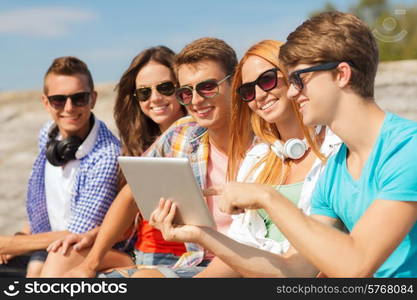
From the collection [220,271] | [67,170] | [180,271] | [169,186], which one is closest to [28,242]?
[67,170]

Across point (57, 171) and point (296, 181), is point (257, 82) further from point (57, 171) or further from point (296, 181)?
point (57, 171)

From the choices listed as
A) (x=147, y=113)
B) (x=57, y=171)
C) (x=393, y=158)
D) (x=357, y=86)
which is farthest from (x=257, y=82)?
(x=57, y=171)

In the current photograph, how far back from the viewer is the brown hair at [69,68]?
4.67m

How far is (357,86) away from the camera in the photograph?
7.89 ft

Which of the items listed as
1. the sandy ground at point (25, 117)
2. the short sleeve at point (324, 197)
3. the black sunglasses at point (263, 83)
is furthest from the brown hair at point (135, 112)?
the sandy ground at point (25, 117)

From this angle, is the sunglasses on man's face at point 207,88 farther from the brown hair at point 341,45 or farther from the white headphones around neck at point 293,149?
the brown hair at point 341,45

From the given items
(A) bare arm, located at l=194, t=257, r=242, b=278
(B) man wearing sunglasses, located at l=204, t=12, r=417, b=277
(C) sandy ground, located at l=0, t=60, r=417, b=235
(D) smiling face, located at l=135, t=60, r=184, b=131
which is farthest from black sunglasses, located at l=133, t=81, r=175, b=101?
(C) sandy ground, located at l=0, t=60, r=417, b=235

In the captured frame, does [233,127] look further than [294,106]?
Yes

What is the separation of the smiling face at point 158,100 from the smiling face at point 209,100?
60 centimetres

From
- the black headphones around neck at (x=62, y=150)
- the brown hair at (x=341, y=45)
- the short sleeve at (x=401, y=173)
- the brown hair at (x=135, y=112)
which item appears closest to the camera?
the short sleeve at (x=401, y=173)

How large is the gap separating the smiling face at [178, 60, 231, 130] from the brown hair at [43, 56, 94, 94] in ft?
4.03

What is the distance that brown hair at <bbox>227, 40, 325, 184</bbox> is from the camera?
10.3ft

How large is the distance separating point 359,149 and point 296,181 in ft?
2.13

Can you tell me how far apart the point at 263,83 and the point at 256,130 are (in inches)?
10.8
